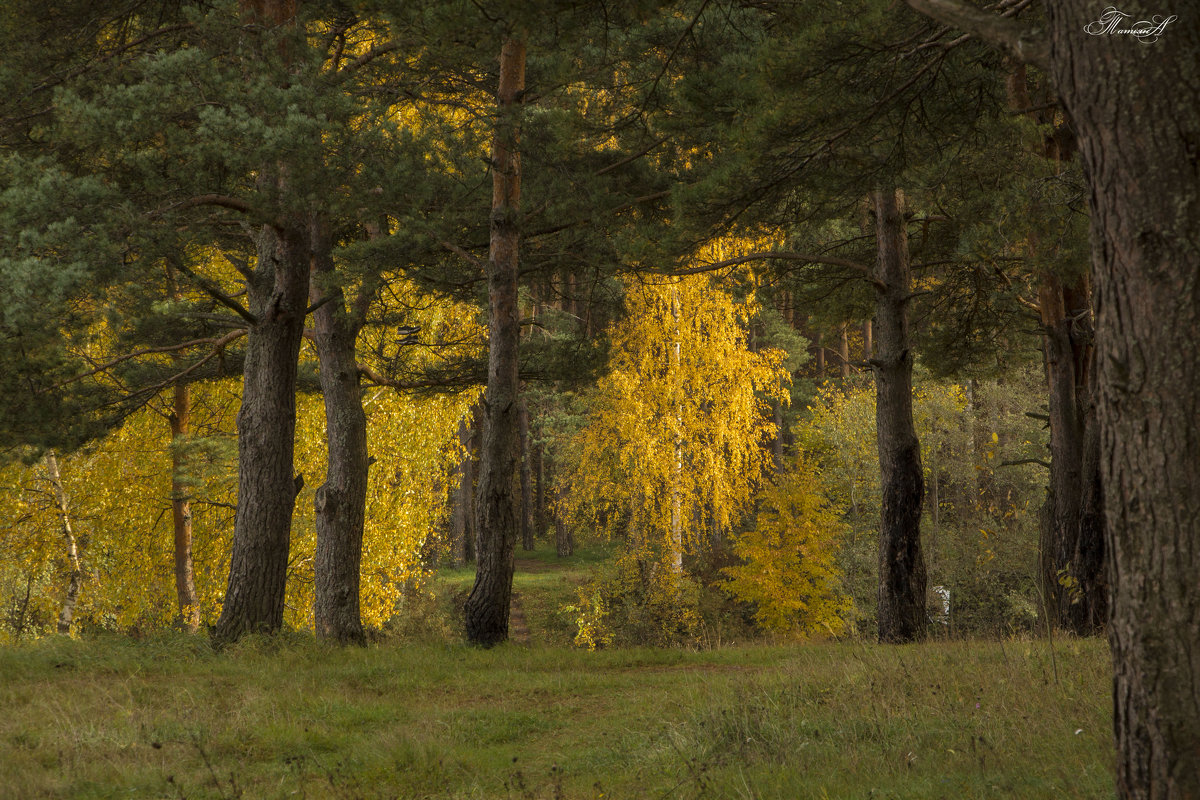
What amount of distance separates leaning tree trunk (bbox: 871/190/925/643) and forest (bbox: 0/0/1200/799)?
5 cm

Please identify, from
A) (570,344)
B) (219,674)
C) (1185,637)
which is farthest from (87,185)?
(1185,637)

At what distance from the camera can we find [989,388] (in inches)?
1056

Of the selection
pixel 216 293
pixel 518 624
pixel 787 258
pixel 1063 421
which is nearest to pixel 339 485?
pixel 216 293

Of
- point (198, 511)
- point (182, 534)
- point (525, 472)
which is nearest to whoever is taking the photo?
point (182, 534)

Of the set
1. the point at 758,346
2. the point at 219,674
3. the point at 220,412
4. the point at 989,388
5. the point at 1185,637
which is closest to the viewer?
the point at 1185,637

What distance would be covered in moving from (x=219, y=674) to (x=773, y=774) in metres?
5.36

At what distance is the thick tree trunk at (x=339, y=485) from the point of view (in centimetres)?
1102

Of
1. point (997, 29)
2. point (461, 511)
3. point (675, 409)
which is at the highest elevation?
point (997, 29)

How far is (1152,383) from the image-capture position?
320 centimetres

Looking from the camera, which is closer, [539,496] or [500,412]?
[500,412]

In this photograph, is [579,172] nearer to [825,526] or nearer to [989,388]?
[825,526]

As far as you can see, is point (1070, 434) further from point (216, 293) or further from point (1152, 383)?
point (216, 293)

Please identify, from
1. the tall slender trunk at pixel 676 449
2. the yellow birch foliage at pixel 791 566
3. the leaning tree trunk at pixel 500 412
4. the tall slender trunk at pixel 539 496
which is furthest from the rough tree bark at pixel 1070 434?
the tall slender trunk at pixel 539 496

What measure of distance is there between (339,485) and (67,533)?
745cm
